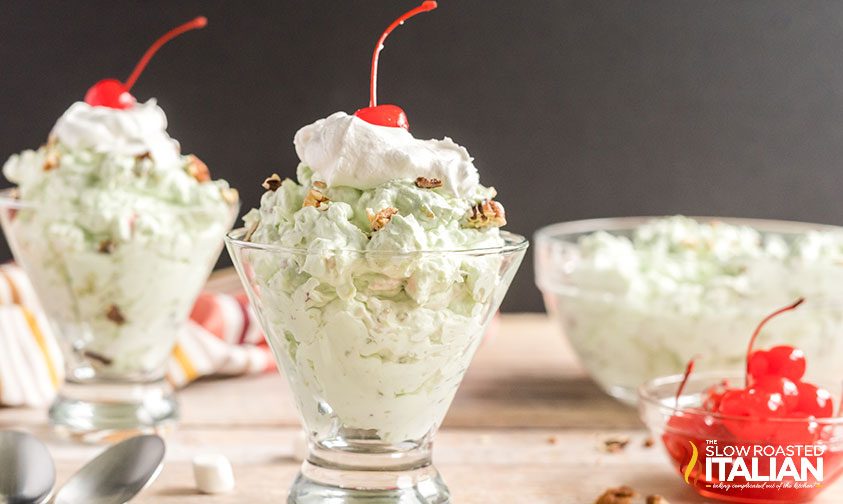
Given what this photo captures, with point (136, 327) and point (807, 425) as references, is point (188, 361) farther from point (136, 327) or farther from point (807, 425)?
point (807, 425)

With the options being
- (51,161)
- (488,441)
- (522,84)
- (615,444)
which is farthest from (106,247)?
(522,84)

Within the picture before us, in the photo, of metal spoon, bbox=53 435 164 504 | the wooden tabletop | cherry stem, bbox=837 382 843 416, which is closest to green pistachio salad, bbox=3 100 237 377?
the wooden tabletop

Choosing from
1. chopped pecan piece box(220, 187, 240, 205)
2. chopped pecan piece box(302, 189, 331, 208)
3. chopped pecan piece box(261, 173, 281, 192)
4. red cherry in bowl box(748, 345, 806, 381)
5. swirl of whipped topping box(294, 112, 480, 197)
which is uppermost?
swirl of whipped topping box(294, 112, 480, 197)

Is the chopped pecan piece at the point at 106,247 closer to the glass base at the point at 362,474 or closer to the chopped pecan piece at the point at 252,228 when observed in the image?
the chopped pecan piece at the point at 252,228

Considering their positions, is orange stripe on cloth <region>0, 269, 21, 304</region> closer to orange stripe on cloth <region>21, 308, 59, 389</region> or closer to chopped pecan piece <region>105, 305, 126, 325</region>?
orange stripe on cloth <region>21, 308, 59, 389</region>

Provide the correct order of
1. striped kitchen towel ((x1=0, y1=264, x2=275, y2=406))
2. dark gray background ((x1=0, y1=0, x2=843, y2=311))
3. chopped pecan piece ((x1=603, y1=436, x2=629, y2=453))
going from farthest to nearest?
dark gray background ((x1=0, y1=0, x2=843, y2=311)) → striped kitchen towel ((x1=0, y1=264, x2=275, y2=406)) → chopped pecan piece ((x1=603, y1=436, x2=629, y2=453))

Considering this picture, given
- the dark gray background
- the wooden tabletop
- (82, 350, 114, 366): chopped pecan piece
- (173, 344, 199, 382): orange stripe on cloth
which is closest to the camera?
the wooden tabletop

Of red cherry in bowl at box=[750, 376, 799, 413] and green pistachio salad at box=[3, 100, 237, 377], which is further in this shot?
green pistachio salad at box=[3, 100, 237, 377]

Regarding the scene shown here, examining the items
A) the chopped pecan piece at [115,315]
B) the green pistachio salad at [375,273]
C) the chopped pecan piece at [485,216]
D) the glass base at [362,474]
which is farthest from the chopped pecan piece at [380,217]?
the chopped pecan piece at [115,315]
